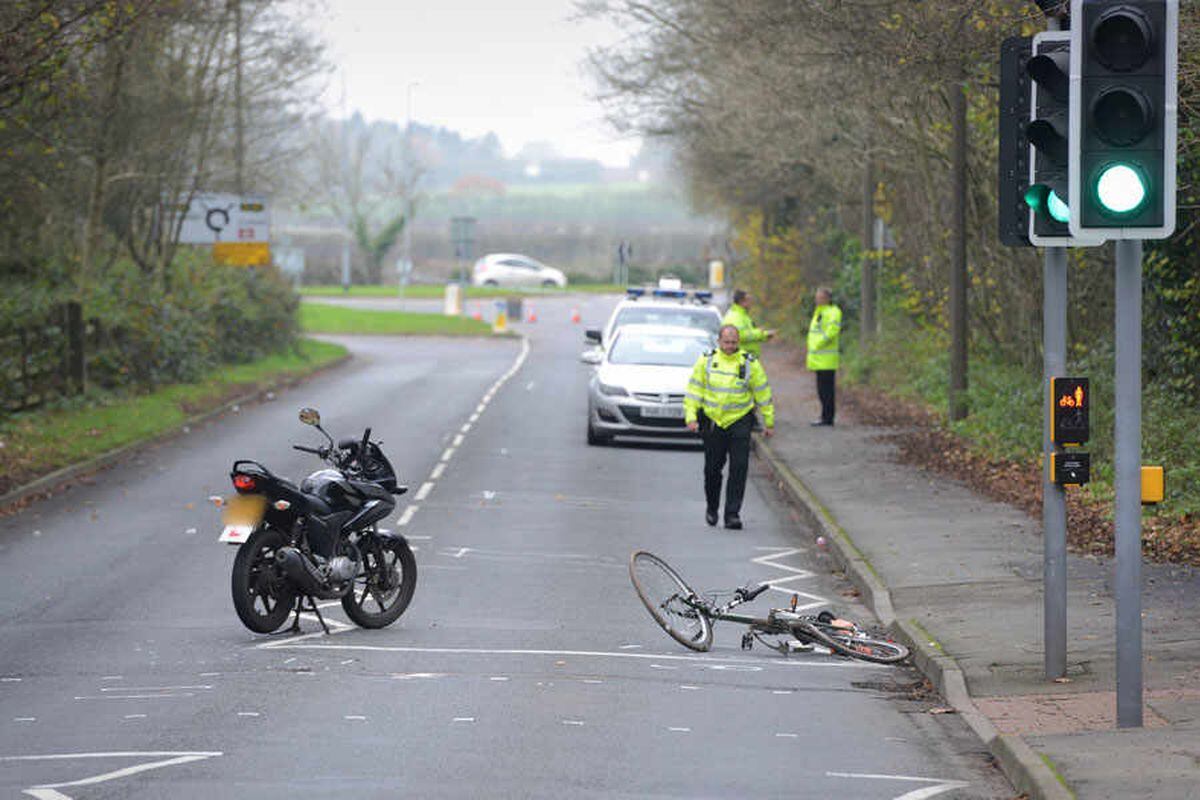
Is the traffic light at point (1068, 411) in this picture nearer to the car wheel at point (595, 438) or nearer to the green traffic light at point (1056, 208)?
the green traffic light at point (1056, 208)

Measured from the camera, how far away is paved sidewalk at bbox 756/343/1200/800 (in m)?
8.08

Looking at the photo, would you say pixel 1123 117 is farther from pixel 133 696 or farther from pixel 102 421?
pixel 102 421

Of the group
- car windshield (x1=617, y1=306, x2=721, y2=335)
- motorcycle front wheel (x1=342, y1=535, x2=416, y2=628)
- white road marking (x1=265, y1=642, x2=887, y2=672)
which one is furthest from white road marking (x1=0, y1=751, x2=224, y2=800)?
car windshield (x1=617, y1=306, x2=721, y2=335)

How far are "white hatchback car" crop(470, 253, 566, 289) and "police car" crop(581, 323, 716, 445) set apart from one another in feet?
217

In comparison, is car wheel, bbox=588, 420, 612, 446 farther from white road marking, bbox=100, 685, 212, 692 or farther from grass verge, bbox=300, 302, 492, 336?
grass verge, bbox=300, 302, 492, 336

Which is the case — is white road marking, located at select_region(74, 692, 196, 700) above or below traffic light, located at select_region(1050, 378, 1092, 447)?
below

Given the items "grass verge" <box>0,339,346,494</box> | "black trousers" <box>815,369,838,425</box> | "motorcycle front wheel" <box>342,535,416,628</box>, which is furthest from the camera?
"black trousers" <box>815,369,838,425</box>

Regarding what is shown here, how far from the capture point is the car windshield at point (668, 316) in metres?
28.1

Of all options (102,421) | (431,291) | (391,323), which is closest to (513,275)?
(431,291)

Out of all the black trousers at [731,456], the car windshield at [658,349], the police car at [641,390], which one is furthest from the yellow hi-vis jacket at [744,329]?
the black trousers at [731,456]

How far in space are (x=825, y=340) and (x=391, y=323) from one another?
3445 cm

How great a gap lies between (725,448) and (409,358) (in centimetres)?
2840

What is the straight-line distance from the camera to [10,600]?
533 inches

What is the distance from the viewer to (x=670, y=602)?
472 inches
